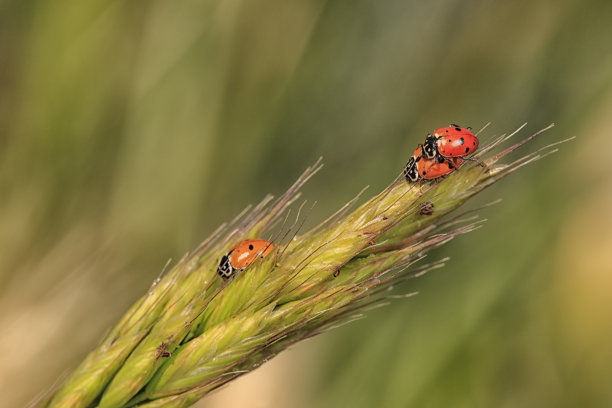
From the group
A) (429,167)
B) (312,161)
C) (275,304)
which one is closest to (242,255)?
(275,304)

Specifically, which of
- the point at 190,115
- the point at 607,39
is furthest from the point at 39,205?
the point at 607,39

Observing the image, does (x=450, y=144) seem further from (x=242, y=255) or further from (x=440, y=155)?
(x=242, y=255)

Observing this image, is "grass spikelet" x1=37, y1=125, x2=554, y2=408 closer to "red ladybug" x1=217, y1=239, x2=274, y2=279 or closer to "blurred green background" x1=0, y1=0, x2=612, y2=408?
"red ladybug" x1=217, y1=239, x2=274, y2=279

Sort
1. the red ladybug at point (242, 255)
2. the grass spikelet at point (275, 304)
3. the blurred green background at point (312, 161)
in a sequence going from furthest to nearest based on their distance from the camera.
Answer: the blurred green background at point (312, 161) → the red ladybug at point (242, 255) → the grass spikelet at point (275, 304)

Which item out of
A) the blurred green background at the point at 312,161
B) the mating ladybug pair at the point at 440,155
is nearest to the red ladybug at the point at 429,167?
the mating ladybug pair at the point at 440,155

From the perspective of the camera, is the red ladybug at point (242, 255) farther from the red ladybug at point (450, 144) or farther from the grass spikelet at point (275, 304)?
the red ladybug at point (450, 144)

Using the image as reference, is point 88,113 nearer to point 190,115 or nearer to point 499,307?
point 190,115
